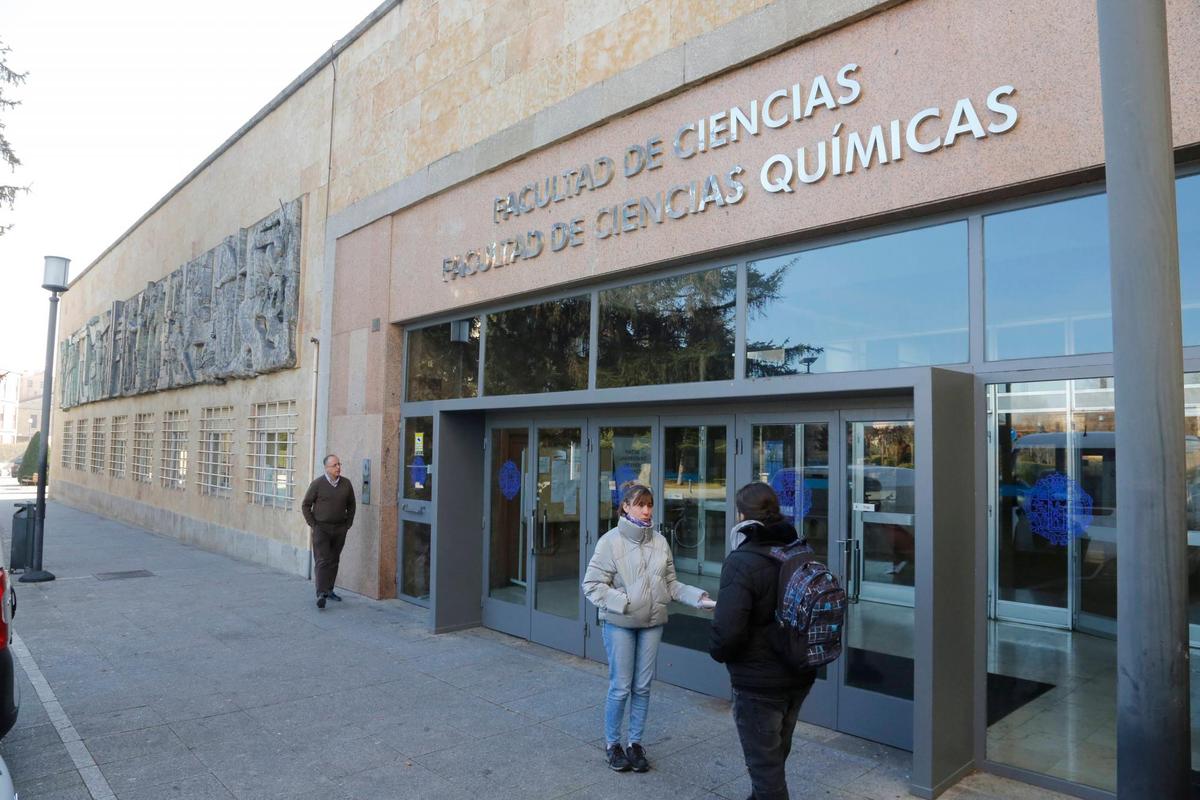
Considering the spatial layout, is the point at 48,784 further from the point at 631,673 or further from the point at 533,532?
the point at 533,532

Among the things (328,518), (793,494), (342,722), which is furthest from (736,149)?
(328,518)

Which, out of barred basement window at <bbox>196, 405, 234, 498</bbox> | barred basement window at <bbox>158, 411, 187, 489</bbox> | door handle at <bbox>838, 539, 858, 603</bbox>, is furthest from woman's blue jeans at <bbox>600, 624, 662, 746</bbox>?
barred basement window at <bbox>158, 411, 187, 489</bbox>

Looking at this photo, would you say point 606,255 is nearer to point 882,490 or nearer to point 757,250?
point 757,250

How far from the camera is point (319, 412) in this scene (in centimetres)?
1142

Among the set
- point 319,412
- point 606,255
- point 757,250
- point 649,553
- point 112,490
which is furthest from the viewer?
point 112,490

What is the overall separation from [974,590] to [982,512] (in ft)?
1.54

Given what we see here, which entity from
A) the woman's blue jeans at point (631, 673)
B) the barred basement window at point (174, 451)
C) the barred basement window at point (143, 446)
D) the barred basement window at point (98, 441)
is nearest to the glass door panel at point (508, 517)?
the woman's blue jeans at point (631, 673)

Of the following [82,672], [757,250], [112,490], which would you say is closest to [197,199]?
[112,490]

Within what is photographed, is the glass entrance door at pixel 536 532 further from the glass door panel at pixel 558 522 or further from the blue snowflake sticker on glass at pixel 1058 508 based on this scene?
the blue snowflake sticker on glass at pixel 1058 508

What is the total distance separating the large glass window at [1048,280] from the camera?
456cm

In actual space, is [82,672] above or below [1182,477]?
below

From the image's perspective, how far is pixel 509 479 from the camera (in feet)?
27.7

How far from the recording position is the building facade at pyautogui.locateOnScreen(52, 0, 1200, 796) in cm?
456

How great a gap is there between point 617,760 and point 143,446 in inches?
767
